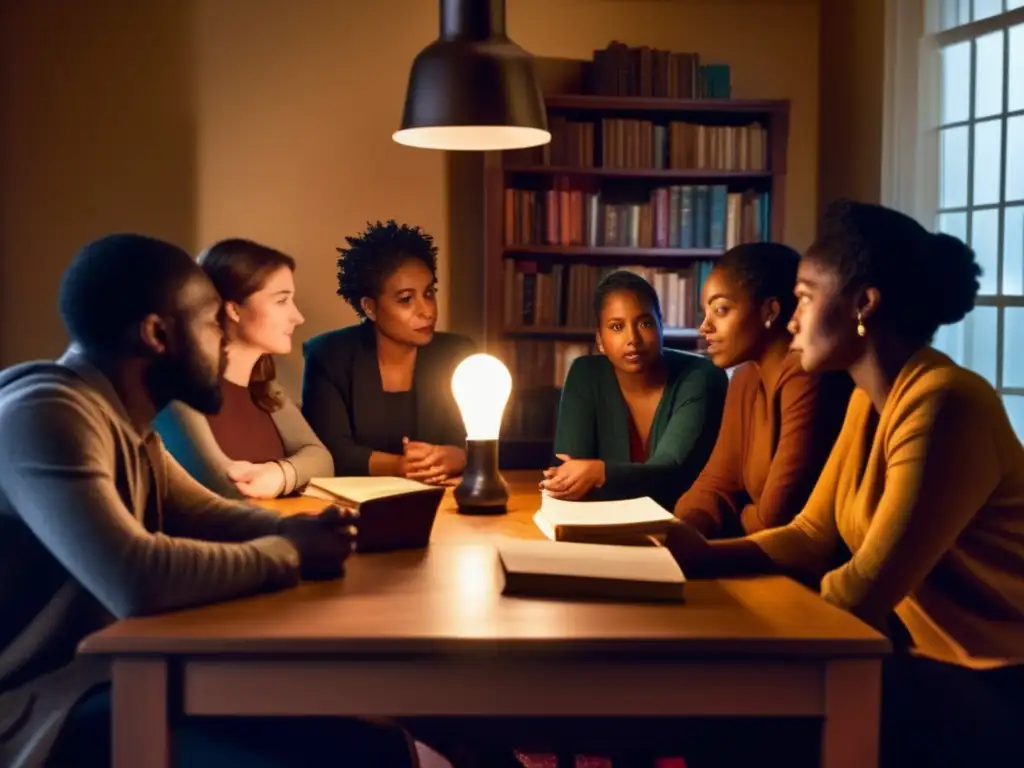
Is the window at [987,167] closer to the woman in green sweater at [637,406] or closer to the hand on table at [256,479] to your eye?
the woman in green sweater at [637,406]

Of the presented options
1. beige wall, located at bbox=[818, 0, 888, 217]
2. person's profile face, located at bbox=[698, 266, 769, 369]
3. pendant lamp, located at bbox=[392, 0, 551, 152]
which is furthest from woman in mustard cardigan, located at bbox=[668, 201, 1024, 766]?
beige wall, located at bbox=[818, 0, 888, 217]

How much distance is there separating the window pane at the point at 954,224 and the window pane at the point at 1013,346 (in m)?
0.35

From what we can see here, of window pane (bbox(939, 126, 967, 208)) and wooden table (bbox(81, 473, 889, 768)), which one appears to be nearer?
wooden table (bbox(81, 473, 889, 768))

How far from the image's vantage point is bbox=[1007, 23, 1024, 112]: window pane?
372 cm

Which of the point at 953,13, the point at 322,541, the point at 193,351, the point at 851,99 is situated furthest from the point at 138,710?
the point at 851,99

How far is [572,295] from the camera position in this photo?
4.73 metres

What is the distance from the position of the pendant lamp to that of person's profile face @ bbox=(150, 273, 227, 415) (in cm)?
104

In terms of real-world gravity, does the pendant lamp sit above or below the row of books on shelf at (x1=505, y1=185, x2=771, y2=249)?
above

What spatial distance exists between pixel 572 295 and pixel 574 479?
2323mm

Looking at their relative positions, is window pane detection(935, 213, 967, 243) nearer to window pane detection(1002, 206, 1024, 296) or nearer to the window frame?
the window frame

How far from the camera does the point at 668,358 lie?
9.50ft

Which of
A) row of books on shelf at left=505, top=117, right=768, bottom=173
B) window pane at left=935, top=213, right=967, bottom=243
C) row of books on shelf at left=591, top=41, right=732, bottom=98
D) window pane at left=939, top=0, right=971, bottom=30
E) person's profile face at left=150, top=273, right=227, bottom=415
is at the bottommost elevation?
person's profile face at left=150, top=273, right=227, bottom=415

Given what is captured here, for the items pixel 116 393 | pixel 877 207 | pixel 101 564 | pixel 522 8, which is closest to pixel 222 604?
pixel 101 564

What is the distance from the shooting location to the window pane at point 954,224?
398cm
